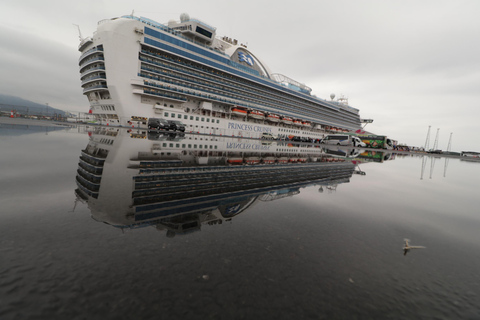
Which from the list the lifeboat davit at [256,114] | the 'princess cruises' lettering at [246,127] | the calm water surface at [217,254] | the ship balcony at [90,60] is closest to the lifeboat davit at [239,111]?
the lifeboat davit at [256,114]

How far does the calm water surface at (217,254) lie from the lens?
2604 mm

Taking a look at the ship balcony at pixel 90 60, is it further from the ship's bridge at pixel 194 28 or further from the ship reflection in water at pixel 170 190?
the ship reflection in water at pixel 170 190

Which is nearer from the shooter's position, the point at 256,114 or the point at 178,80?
the point at 178,80

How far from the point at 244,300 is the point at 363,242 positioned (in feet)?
11.5

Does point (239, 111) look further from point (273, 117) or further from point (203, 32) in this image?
point (203, 32)

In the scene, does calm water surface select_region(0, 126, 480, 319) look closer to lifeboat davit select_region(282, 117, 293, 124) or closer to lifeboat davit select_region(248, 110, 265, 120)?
lifeboat davit select_region(248, 110, 265, 120)

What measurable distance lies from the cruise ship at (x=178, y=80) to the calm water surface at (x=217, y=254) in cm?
4237

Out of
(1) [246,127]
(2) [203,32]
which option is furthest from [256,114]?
(2) [203,32]

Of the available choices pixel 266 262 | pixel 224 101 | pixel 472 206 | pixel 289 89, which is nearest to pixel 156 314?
pixel 266 262

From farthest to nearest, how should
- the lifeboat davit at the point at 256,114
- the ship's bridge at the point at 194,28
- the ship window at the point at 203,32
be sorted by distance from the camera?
the lifeboat davit at the point at 256,114
the ship window at the point at 203,32
the ship's bridge at the point at 194,28

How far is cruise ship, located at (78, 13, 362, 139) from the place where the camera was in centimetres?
4275

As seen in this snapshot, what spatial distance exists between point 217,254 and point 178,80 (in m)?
52.8

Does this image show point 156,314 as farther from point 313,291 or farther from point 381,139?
point 381,139

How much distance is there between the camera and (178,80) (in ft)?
165
